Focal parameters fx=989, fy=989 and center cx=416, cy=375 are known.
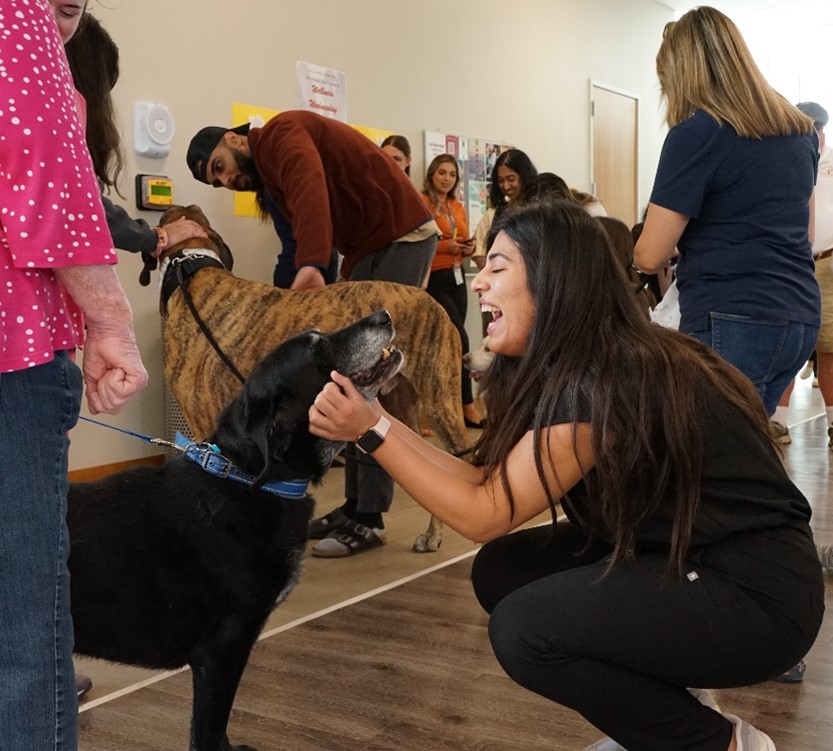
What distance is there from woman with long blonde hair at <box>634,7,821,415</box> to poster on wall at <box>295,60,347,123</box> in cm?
385

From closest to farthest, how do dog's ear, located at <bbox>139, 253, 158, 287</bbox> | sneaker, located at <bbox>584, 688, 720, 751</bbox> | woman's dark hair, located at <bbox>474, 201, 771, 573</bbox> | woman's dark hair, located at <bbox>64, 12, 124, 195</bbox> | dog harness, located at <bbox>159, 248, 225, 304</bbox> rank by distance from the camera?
woman's dark hair, located at <bbox>474, 201, 771, 573</bbox>
sneaker, located at <bbox>584, 688, 720, 751</bbox>
woman's dark hair, located at <bbox>64, 12, 124, 195</bbox>
dog harness, located at <bbox>159, 248, 225, 304</bbox>
dog's ear, located at <bbox>139, 253, 158, 287</bbox>

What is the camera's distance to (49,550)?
1.29m

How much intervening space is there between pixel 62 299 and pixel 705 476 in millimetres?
1100

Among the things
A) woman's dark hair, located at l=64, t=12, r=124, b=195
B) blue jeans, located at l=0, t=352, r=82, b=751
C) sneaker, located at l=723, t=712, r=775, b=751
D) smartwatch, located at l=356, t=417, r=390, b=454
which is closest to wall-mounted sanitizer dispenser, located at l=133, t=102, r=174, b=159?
woman's dark hair, located at l=64, t=12, r=124, b=195

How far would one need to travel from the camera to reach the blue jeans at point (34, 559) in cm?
125

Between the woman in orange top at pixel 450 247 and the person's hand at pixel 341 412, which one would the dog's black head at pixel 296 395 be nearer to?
the person's hand at pixel 341 412

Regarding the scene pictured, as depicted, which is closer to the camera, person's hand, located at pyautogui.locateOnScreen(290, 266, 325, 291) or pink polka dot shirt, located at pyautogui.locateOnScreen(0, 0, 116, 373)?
pink polka dot shirt, located at pyautogui.locateOnScreen(0, 0, 116, 373)

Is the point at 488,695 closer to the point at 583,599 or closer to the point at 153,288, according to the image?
the point at 583,599

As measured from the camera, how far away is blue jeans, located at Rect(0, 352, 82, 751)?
1.25 meters

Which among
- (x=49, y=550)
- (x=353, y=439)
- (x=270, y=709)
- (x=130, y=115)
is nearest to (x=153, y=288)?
(x=130, y=115)

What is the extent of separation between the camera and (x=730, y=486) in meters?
1.74

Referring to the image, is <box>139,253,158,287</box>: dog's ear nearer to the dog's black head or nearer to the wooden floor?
the wooden floor

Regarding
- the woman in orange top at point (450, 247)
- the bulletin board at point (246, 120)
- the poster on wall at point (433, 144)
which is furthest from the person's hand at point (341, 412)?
the poster on wall at point (433, 144)

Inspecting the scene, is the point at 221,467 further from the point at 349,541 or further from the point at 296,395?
the point at 349,541
